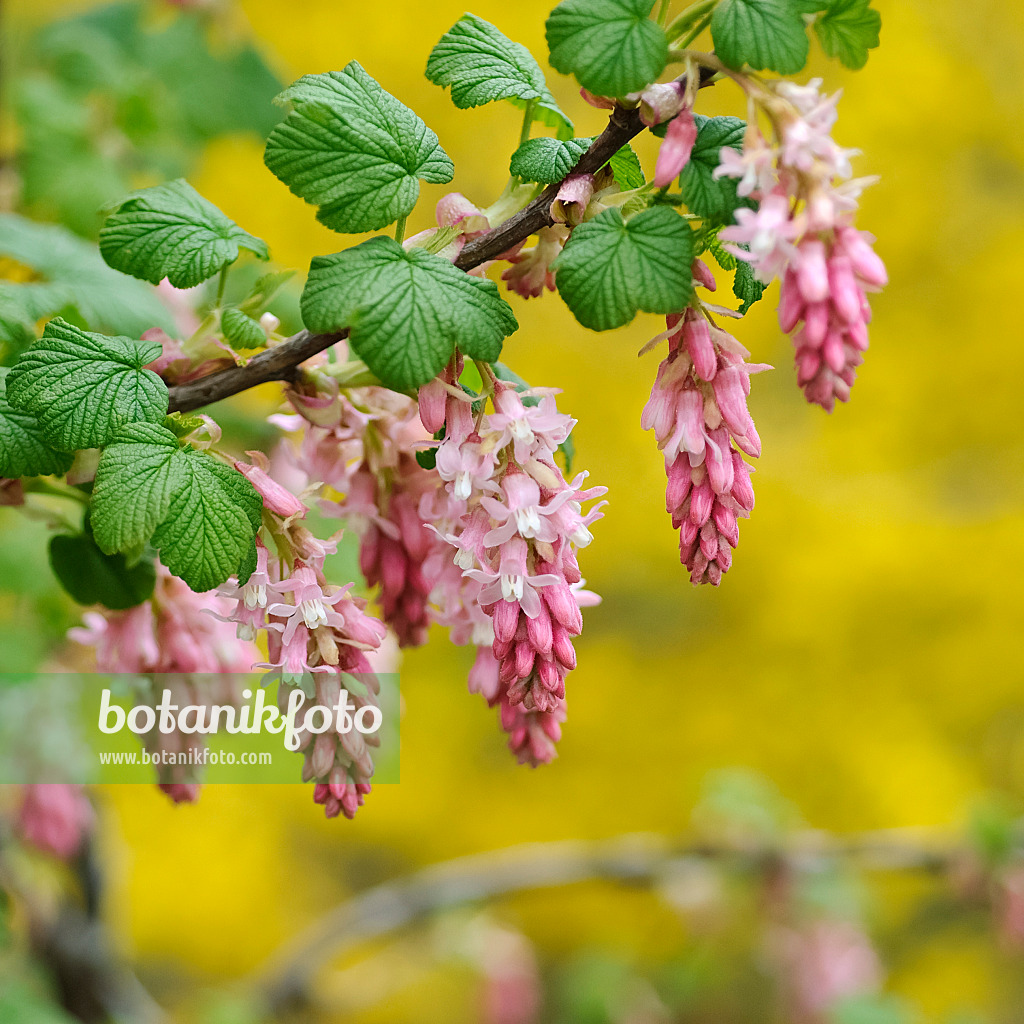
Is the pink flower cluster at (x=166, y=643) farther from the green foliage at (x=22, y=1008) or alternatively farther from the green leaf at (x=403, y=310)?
the green foliage at (x=22, y=1008)

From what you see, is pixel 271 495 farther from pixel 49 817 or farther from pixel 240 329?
pixel 49 817

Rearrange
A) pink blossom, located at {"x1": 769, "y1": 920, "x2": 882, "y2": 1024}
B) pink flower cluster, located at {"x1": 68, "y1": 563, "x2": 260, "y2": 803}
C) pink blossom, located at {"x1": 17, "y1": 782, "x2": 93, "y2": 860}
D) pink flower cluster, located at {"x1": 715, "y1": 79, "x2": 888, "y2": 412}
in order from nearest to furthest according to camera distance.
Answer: pink flower cluster, located at {"x1": 715, "y1": 79, "x2": 888, "y2": 412} → pink flower cluster, located at {"x1": 68, "y1": 563, "x2": 260, "y2": 803} → pink blossom, located at {"x1": 17, "y1": 782, "x2": 93, "y2": 860} → pink blossom, located at {"x1": 769, "y1": 920, "x2": 882, "y2": 1024}

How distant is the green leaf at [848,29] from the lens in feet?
1.49

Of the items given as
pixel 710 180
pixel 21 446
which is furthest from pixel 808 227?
pixel 21 446

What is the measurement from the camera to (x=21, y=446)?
1.63 feet

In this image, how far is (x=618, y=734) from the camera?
2.64m

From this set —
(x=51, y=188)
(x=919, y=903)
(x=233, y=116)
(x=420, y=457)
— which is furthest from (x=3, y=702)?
(x=919, y=903)

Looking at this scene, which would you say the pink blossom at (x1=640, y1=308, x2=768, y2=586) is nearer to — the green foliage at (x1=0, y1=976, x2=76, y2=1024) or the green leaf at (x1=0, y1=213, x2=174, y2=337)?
the green leaf at (x1=0, y1=213, x2=174, y2=337)

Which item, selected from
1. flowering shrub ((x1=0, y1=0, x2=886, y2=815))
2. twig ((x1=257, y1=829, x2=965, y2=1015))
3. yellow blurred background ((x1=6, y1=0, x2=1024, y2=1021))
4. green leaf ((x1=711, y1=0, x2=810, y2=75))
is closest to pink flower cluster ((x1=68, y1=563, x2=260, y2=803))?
Result: flowering shrub ((x1=0, y1=0, x2=886, y2=815))

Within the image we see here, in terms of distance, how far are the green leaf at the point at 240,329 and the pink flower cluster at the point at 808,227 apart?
0.88 feet

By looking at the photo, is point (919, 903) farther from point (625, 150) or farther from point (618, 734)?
point (625, 150)

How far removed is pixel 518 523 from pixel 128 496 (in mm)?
187

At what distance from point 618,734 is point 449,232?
2.28 meters

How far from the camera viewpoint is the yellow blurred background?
2270 millimetres
